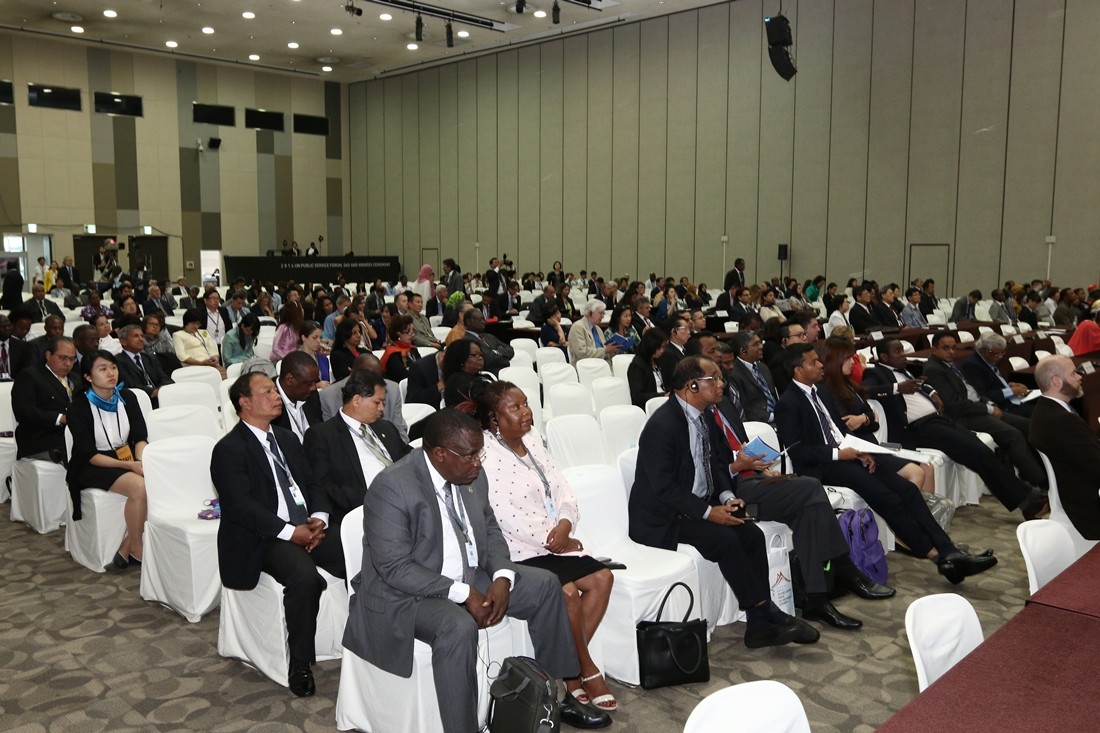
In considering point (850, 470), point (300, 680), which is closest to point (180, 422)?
point (300, 680)

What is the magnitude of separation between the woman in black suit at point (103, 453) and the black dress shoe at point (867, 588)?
3960 mm

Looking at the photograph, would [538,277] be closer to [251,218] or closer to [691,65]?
[691,65]

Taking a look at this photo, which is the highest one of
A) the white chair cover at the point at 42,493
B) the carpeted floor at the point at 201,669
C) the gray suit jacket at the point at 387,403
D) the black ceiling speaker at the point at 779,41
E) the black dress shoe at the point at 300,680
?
the black ceiling speaker at the point at 779,41

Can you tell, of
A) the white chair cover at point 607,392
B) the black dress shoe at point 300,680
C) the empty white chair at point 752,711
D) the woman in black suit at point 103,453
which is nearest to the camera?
the empty white chair at point 752,711

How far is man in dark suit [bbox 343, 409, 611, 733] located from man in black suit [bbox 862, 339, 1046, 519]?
3.76 metres

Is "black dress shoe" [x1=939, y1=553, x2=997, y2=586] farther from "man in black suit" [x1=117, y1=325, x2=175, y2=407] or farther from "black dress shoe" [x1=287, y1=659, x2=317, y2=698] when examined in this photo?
"man in black suit" [x1=117, y1=325, x2=175, y2=407]

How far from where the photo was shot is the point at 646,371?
283 inches

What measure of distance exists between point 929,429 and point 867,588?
192 centimetres

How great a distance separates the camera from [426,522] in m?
3.19

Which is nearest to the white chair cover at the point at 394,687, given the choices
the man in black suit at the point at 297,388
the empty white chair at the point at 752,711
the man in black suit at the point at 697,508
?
the man in black suit at the point at 697,508

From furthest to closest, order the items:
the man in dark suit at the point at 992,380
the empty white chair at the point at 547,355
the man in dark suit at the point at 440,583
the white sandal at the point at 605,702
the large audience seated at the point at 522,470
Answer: the empty white chair at the point at 547,355, the man in dark suit at the point at 992,380, the white sandal at the point at 605,702, the large audience seated at the point at 522,470, the man in dark suit at the point at 440,583

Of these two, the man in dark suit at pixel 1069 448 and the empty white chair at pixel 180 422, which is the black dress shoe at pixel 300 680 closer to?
the empty white chair at pixel 180 422

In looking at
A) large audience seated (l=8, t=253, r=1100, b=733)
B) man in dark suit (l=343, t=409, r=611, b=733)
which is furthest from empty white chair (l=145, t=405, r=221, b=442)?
man in dark suit (l=343, t=409, r=611, b=733)

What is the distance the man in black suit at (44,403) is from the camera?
5641mm
